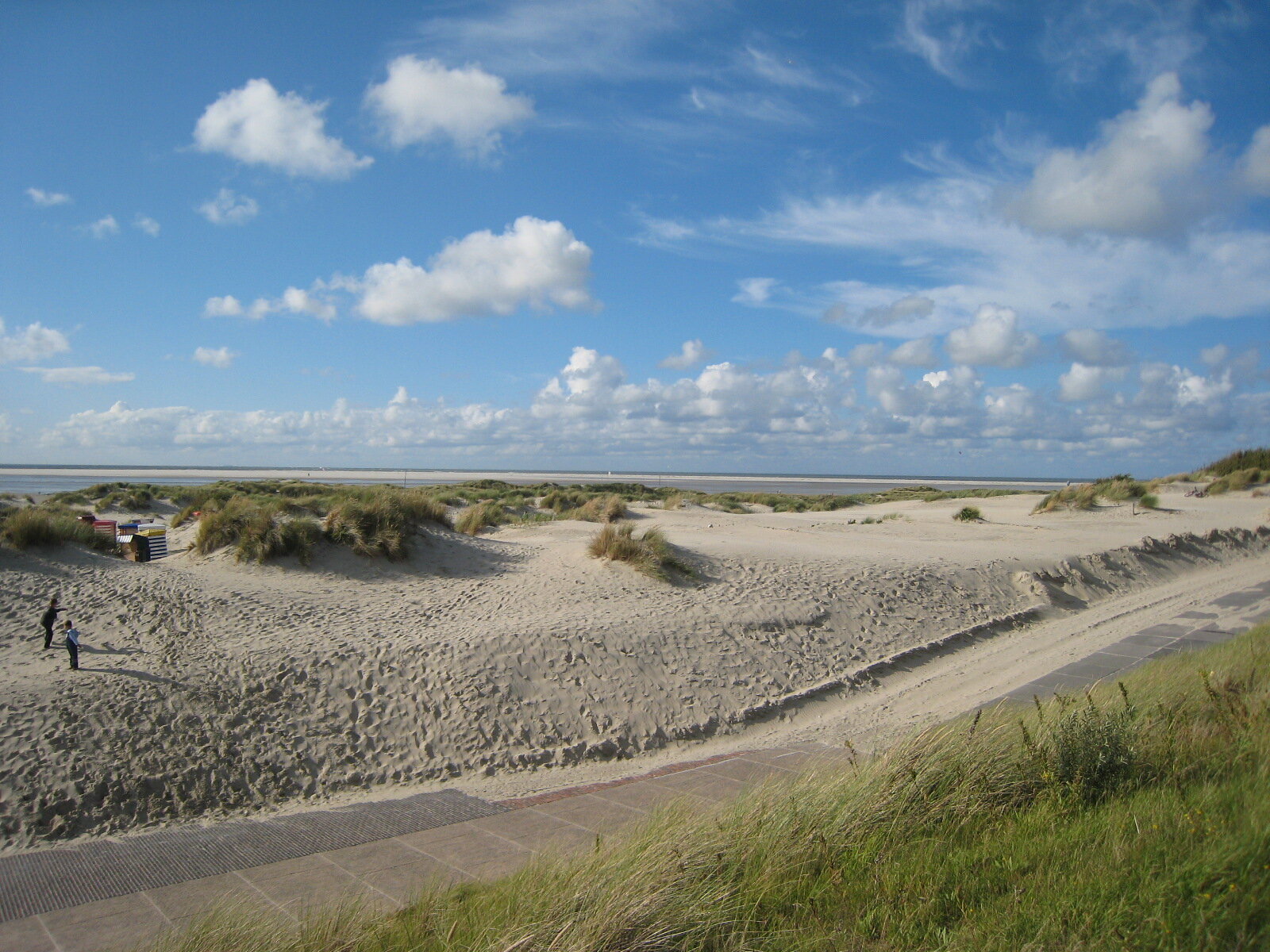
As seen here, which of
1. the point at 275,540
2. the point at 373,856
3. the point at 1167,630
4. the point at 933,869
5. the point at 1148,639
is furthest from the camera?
the point at 275,540

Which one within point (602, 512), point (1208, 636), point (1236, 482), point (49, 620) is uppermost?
point (1236, 482)

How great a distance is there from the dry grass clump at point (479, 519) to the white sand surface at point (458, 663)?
11.7 ft

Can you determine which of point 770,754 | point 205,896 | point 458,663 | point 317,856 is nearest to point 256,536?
point 458,663

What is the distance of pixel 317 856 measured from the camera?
18.7 ft

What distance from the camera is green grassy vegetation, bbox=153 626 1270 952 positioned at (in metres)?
3.71

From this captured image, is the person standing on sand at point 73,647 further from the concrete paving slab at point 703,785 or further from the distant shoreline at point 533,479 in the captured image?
the distant shoreline at point 533,479

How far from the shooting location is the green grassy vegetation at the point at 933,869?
3.71 meters

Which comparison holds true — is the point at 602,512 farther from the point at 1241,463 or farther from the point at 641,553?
the point at 1241,463

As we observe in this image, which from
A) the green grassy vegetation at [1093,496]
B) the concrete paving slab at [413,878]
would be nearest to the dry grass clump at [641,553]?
the concrete paving slab at [413,878]

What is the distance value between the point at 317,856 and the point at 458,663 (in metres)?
3.89

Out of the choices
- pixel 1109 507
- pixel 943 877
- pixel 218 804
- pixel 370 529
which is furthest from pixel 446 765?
pixel 1109 507

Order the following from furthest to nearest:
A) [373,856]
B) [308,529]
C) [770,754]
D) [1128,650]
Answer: [308,529], [1128,650], [770,754], [373,856]

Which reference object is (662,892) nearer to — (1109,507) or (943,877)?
(943,877)

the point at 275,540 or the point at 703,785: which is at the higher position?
the point at 275,540
